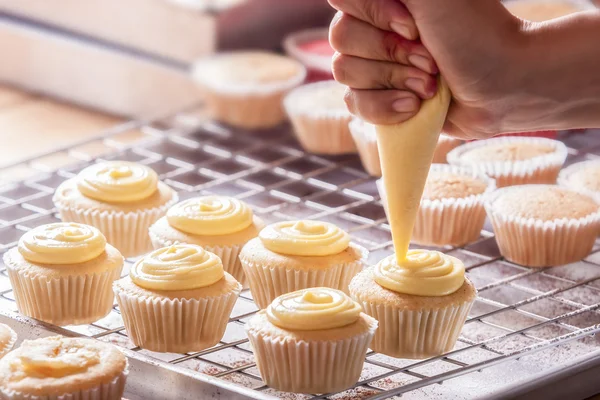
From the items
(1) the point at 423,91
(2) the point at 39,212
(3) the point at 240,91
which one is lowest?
(2) the point at 39,212

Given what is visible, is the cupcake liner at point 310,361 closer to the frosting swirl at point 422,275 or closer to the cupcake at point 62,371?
the frosting swirl at point 422,275

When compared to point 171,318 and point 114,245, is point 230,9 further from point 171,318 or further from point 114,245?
point 171,318

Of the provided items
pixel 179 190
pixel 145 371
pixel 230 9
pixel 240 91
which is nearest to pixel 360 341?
pixel 145 371

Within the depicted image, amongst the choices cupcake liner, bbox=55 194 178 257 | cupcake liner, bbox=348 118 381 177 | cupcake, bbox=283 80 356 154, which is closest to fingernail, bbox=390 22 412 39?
cupcake liner, bbox=55 194 178 257

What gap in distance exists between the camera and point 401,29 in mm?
2104

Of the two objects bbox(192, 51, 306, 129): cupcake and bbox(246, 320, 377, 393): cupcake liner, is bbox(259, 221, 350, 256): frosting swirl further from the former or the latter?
bbox(192, 51, 306, 129): cupcake

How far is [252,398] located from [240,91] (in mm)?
1842

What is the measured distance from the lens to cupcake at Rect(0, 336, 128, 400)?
77.4 inches

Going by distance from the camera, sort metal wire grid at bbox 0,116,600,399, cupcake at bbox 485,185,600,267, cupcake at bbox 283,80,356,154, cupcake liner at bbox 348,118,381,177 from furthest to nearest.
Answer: cupcake at bbox 283,80,356,154 < cupcake liner at bbox 348,118,381,177 < cupcake at bbox 485,185,600,267 < metal wire grid at bbox 0,116,600,399

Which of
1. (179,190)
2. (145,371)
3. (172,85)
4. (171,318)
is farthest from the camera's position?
(172,85)

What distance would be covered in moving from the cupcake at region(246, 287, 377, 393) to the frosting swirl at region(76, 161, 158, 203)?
0.78m

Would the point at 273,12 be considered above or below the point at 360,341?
above

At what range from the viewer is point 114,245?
116 inches

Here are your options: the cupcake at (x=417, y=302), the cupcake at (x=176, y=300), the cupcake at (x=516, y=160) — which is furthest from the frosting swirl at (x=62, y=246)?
the cupcake at (x=516, y=160)
